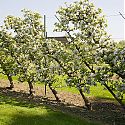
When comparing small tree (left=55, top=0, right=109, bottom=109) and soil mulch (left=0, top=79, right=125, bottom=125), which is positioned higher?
small tree (left=55, top=0, right=109, bottom=109)

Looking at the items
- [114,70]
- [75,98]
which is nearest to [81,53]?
[114,70]

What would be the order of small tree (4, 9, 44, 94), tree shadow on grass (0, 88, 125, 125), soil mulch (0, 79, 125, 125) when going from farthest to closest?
small tree (4, 9, 44, 94) → soil mulch (0, 79, 125, 125) → tree shadow on grass (0, 88, 125, 125)

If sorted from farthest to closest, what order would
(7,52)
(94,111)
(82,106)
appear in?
(7,52)
(82,106)
(94,111)

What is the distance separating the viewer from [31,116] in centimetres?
1906

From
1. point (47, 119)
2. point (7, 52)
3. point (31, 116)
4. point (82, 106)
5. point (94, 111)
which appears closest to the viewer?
point (47, 119)

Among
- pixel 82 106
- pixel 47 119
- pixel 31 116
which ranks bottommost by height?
pixel 82 106

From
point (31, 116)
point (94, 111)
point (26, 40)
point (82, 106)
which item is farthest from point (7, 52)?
point (31, 116)

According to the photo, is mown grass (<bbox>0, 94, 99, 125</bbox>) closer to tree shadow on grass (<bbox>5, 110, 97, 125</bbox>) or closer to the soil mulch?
tree shadow on grass (<bbox>5, 110, 97, 125</bbox>)

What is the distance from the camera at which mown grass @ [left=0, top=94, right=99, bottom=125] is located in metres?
17.8

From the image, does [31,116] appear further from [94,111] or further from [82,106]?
[82,106]

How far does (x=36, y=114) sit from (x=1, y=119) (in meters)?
2.71

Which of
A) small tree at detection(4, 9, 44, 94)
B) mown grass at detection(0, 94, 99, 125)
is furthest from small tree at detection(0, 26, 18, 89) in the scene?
mown grass at detection(0, 94, 99, 125)

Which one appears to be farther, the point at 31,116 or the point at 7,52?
the point at 7,52

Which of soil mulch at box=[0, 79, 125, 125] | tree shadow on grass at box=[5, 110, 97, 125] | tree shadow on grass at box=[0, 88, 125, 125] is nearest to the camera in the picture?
tree shadow on grass at box=[5, 110, 97, 125]
